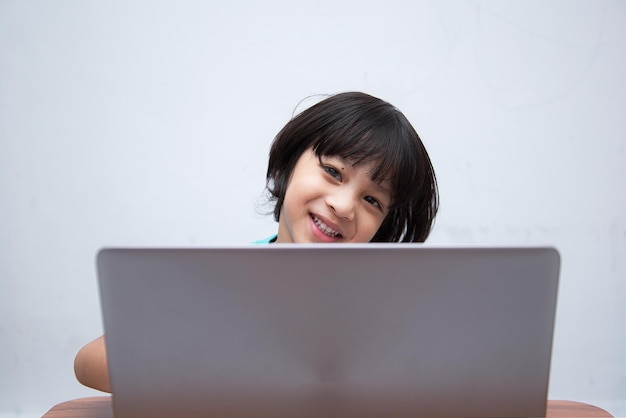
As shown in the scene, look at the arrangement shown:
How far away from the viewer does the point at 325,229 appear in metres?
0.83

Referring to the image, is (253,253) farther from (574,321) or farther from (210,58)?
(574,321)

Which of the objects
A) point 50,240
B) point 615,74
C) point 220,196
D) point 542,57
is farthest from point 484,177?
point 50,240

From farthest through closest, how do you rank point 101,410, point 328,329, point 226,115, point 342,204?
point 226,115 → point 342,204 → point 101,410 → point 328,329

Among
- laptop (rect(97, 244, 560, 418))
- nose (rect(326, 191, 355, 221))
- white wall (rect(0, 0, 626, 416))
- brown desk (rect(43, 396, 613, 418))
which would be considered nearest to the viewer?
laptop (rect(97, 244, 560, 418))

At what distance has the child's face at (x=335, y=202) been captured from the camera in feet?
2.55

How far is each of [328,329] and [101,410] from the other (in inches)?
12.8

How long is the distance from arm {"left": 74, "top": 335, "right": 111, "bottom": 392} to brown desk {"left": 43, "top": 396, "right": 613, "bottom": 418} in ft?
0.06

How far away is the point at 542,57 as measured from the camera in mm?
1433

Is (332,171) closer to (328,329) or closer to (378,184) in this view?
(378,184)

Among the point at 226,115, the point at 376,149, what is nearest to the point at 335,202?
the point at 376,149

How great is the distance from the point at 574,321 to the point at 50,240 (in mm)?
1539

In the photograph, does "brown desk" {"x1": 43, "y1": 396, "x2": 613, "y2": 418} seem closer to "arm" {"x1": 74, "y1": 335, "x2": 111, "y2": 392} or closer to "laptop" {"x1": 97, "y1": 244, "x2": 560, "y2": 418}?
"arm" {"x1": 74, "y1": 335, "x2": 111, "y2": 392}

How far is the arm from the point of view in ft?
1.91

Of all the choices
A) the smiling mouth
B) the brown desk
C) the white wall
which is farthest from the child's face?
the white wall
